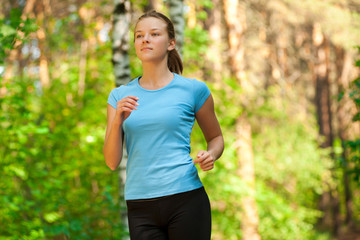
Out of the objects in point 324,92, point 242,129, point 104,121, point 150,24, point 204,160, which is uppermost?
point 324,92

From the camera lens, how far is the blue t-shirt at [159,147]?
2125 mm

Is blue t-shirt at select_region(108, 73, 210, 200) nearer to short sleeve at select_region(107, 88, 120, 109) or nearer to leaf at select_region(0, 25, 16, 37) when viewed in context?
short sleeve at select_region(107, 88, 120, 109)

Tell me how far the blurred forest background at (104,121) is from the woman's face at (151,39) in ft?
7.36

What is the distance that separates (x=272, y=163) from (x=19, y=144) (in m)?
9.74

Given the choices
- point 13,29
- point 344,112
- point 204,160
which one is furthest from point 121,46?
point 344,112

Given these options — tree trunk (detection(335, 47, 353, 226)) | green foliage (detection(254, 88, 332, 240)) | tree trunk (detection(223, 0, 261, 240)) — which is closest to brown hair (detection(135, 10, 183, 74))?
tree trunk (detection(223, 0, 261, 240))

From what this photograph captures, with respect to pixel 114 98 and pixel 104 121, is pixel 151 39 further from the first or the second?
pixel 104 121

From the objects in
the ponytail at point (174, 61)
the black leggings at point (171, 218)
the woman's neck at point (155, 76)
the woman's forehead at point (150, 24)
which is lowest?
the black leggings at point (171, 218)

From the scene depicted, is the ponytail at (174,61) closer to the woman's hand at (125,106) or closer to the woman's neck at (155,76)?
the woman's neck at (155,76)

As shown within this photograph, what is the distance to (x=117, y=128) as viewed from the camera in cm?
216

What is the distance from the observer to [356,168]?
4.73 metres

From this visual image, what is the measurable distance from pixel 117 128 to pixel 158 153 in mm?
232

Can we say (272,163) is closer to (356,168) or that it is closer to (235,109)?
(235,109)

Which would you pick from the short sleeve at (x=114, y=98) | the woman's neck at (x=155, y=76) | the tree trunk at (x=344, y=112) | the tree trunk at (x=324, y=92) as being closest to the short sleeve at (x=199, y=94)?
the woman's neck at (x=155, y=76)
